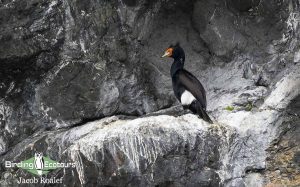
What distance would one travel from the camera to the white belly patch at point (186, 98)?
8686mm

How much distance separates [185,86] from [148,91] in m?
0.74

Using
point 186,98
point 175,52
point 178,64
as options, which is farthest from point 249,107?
point 175,52

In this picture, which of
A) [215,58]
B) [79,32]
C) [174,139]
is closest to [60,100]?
[79,32]

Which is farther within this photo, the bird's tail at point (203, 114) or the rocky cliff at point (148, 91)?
the bird's tail at point (203, 114)

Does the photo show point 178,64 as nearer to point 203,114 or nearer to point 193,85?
point 193,85

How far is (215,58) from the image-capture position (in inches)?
379

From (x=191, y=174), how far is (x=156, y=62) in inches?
86.3

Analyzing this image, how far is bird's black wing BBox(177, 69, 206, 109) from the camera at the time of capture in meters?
8.65

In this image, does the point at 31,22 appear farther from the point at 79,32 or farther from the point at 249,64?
the point at 249,64

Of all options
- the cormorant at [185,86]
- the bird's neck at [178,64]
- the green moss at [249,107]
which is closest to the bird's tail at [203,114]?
the cormorant at [185,86]

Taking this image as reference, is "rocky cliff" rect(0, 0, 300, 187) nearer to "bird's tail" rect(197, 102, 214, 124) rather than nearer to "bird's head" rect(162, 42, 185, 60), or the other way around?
"bird's tail" rect(197, 102, 214, 124)

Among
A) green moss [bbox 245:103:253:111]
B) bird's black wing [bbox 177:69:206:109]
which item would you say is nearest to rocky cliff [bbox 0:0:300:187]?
green moss [bbox 245:103:253:111]

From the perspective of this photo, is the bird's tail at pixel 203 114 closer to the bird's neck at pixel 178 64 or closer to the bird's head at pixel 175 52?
the bird's neck at pixel 178 64

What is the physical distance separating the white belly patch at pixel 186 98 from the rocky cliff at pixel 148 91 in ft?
0.76
